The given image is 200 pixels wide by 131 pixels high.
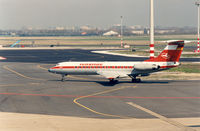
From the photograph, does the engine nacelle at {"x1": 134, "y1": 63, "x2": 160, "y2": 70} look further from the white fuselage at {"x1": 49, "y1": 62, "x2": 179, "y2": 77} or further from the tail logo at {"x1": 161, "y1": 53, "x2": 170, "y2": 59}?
the tail logo at {"x1": 161, "y1": 53, "x2": 170, "y2": 59}

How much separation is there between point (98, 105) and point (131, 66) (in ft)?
53.8

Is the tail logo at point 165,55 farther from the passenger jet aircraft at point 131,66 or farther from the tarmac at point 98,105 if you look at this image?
the tarmac at point 98,105

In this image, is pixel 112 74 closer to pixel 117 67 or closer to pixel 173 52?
pixel 117 67

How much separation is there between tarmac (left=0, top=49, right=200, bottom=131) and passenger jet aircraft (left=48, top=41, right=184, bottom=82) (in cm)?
182

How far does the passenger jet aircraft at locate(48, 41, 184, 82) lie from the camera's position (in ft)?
156

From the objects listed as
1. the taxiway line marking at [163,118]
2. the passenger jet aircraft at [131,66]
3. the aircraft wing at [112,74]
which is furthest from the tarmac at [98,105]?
the passenger jet aircraft at [131,66]

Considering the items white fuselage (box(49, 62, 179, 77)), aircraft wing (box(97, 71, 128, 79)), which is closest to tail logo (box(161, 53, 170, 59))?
white fuselage (box(49, 62, 179, 77))

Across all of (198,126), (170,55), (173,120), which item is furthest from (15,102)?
(170,55)

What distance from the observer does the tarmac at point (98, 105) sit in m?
26.4

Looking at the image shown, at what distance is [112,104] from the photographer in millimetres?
34750

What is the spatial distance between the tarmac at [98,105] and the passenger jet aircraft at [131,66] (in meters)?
1.82

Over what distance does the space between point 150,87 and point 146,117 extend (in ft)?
58.1

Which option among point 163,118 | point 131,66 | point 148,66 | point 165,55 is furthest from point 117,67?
point 163,118

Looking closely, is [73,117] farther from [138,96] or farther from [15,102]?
[138,96]
